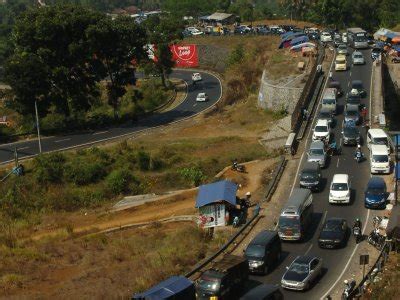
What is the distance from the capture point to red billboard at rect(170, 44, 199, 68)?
4619 inches

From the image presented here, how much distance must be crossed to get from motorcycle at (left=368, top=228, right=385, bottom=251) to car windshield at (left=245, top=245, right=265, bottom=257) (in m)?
7.15

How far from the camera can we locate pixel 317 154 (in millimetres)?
52125

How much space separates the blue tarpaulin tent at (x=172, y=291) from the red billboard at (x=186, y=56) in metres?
87.5

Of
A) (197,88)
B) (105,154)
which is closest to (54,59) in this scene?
(105,154)

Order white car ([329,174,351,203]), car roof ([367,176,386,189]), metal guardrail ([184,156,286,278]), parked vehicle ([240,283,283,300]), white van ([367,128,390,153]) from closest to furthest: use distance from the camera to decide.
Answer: parked vehicle ([240,283,283,300]), metal guardrail ([184,156,286,278]), car roof ([367,176,386,189]), white car ([329,174,351,203]), white van ([367,128,390,153])

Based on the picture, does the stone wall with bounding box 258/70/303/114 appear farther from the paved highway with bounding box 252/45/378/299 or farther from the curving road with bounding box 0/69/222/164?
the curving road with bounding box 0/69/222/164

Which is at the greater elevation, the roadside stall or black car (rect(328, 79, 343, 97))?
black car (rect(328, 79, 343, 97))

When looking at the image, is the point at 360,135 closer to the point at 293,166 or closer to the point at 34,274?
the point at 293,166

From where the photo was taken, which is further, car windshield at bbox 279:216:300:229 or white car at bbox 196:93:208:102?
white car at bbox 196:93:208:102

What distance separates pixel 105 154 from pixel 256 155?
13478 mm

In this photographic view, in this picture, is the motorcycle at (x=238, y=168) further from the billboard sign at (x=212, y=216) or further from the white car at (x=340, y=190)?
the billboard sign at (x=212, y=216)

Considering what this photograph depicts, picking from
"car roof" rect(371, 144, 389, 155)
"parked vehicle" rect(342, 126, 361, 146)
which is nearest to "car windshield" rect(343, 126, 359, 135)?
"parked vehicle" rect(342, 126, 361, 146)

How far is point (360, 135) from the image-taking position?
2261 inches

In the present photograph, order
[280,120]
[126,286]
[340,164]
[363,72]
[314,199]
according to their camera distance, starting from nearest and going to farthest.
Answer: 1. [126,286]
2. [314,199]
3. [340,164]
4. [280,120]
5. [363,72]
